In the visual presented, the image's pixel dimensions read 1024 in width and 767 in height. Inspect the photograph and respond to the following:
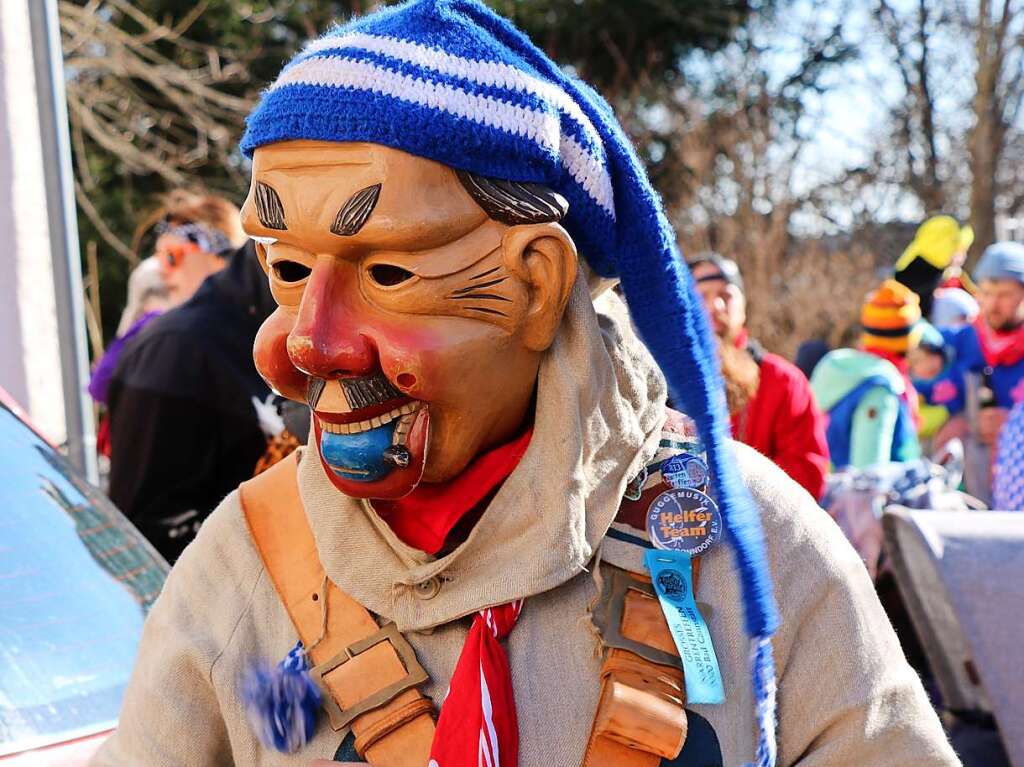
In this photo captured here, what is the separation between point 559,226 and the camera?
5.41 feet

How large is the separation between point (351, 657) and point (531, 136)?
28.1 inches

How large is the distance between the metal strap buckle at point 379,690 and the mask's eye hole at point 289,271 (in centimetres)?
48

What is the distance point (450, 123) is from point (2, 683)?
54.6 inches

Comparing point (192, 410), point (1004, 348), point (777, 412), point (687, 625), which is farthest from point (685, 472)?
point (1004, 348)

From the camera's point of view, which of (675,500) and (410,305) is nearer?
(410,305)

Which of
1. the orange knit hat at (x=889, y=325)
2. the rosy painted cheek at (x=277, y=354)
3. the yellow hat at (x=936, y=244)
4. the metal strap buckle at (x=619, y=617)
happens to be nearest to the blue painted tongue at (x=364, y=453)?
the rosy painted cheek at (x=277, y=354)

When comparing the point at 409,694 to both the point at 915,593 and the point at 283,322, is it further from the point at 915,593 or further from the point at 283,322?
the point at 915,593

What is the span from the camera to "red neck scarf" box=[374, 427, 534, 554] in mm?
1723

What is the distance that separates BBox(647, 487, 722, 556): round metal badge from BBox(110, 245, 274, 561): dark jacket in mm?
2077

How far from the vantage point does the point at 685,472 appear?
1.79 m

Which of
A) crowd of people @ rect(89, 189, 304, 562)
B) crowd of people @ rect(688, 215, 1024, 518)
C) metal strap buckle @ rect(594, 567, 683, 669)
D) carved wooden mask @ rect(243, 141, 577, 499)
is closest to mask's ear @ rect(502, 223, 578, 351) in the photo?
carved wooden mask @ rect(243, 141, 577, 499)

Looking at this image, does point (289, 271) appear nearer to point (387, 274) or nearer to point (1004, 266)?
point (387, 274)

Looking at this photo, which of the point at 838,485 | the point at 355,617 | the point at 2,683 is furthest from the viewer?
the point at 838,485

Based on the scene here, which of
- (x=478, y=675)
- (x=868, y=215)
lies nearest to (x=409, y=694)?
(x=478, y=675)
